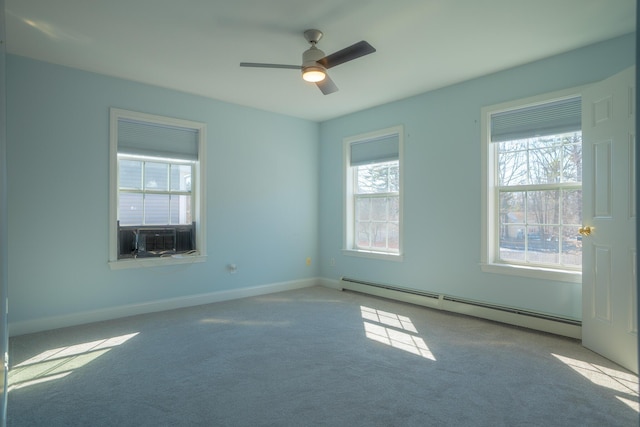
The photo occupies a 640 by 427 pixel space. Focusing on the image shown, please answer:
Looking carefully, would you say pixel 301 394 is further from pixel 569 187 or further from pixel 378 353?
pixel 569 187

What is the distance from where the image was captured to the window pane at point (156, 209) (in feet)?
14.3

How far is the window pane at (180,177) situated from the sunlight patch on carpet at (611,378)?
4.32 m

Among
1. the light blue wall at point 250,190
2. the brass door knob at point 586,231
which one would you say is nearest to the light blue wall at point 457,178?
the light blue wall at point 250,190

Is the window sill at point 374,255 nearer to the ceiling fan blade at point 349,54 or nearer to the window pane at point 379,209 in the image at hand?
the window pane at point 379,209

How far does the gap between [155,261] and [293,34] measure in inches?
115

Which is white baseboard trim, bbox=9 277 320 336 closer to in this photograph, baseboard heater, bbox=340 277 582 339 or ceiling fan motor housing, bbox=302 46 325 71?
baseboard heater, bbox=340 277 582 339

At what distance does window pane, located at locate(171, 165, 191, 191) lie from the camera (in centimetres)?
458

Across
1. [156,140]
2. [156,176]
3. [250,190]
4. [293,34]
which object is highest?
[293,34]

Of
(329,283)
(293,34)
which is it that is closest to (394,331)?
(329,283)

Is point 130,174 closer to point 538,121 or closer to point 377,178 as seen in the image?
point 377,178

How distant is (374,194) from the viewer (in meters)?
5.28

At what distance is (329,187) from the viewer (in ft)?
19.1

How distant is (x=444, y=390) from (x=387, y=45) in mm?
2826

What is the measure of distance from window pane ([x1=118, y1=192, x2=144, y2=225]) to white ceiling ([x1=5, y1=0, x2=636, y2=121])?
4.41 ft
